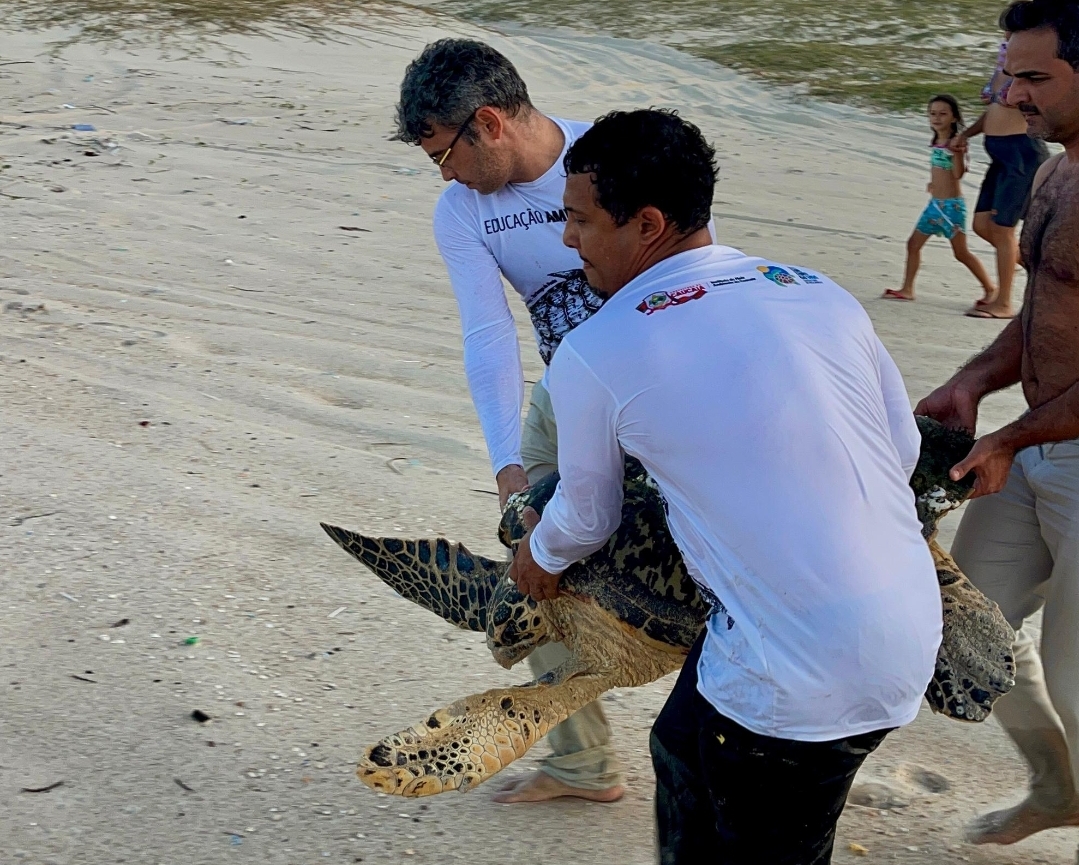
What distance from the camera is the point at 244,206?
27.7ft

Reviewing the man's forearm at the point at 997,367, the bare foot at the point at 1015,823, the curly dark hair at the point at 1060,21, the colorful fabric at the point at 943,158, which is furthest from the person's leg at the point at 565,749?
the colorful fabric at the point at 943,158

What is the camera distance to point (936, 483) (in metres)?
2.50

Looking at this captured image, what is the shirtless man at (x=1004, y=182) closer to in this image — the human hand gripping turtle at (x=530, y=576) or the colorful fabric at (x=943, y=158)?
the colorful fabric at (x=943, y=158)

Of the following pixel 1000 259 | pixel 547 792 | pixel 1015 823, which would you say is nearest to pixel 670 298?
pixel 547 792

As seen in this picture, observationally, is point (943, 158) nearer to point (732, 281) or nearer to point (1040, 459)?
point (1040, 459)

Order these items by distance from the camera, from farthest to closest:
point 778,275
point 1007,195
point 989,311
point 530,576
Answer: point 989,311 < point 1007,195 < point 530,576 < point 778,275

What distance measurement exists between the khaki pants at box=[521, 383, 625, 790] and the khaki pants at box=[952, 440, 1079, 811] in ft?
3.20

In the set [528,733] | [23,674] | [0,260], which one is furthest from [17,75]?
[528,733]

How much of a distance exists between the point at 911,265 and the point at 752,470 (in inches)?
236

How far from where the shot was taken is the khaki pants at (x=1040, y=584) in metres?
2.59

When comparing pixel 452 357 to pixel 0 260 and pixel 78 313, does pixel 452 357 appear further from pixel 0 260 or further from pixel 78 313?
pixel 0 260

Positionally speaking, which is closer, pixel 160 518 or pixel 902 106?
pixel 160 518

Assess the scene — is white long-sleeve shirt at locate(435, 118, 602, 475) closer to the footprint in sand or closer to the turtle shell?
the turtle shell

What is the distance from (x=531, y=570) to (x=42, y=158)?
8.04 metres
